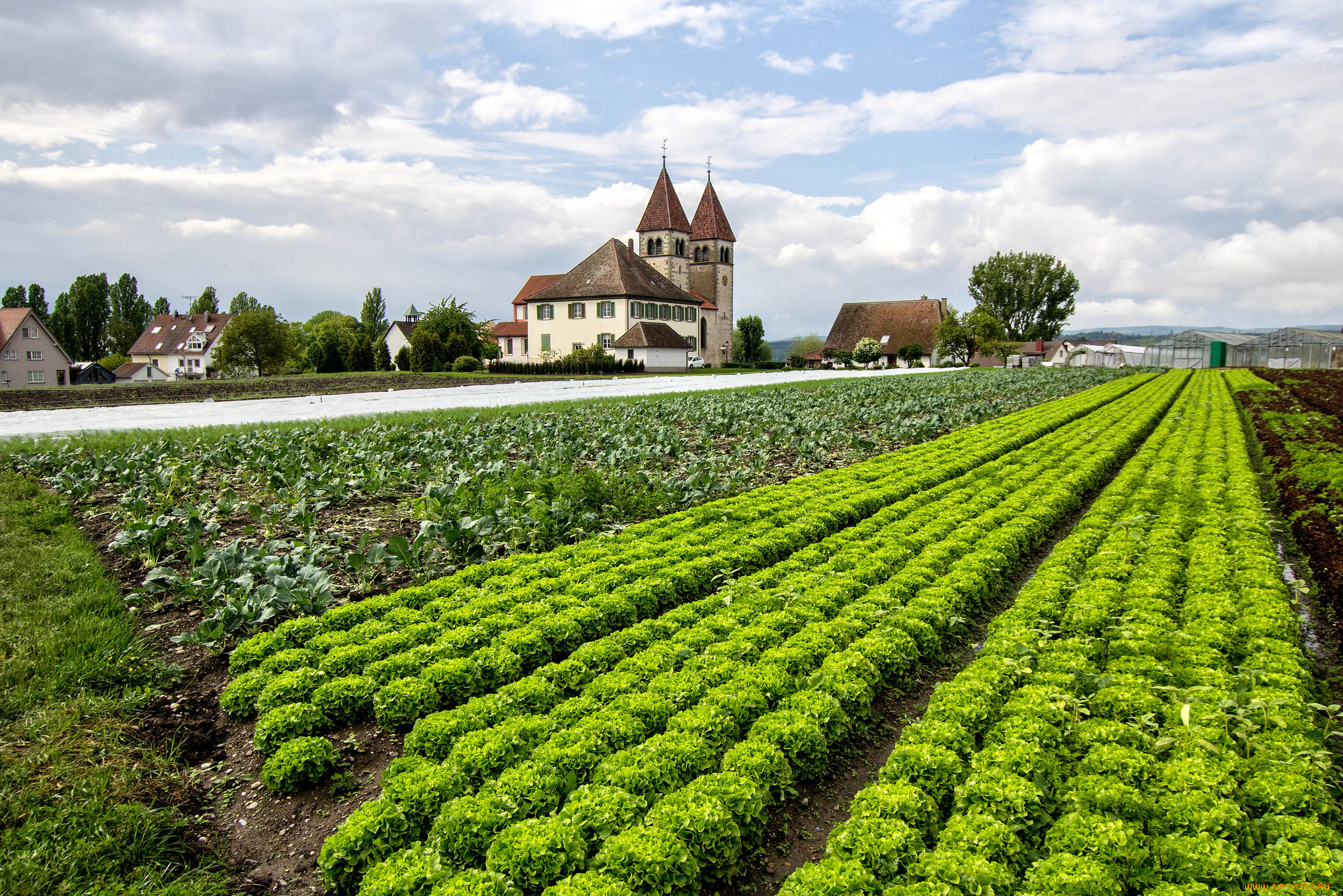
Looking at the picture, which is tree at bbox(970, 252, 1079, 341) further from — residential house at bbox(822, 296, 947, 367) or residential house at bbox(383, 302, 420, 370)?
residential house at bbox(383, 302, 420, 370)

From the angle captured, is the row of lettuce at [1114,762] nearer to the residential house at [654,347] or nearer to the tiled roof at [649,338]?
the residential house at [654,347]

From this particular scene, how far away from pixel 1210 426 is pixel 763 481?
13.4 meters

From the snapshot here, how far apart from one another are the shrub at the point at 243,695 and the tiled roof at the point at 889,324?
80.8 meters

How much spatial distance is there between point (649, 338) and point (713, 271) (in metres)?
20.0

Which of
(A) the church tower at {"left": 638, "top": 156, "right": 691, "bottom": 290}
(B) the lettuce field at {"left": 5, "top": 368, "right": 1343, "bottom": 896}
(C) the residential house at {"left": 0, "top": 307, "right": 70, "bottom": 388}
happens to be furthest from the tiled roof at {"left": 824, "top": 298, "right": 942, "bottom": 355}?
(C) the residential house at {"left": 0, "top": 307, "right": 70, "bottom": 388}

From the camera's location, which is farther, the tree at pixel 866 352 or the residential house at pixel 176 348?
the residential house at pixel 176 348

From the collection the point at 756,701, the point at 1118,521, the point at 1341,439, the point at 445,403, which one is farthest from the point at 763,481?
the point at 445,403

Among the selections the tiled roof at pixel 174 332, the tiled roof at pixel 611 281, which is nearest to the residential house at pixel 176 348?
the tiled roof at pixel 174 332

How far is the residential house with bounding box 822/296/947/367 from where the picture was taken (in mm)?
81312

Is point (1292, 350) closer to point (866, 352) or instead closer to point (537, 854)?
point (866, 352)

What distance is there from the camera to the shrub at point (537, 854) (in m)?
3.37

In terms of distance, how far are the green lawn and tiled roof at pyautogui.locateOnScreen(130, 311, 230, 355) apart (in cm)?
9647

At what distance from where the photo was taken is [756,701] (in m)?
4.72

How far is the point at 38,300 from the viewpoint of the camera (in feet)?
268
